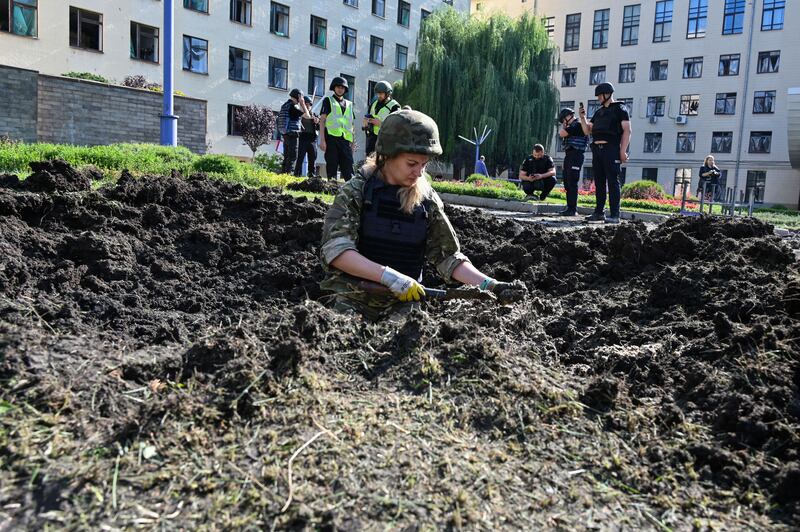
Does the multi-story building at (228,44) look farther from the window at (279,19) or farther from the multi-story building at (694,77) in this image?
the multi-story building at (694,77)

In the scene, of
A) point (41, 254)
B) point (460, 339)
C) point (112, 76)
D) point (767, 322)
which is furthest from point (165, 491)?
point (112, 76)

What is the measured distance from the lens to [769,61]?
42.1 m

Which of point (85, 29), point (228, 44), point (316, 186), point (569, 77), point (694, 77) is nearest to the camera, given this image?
point (316, 186)

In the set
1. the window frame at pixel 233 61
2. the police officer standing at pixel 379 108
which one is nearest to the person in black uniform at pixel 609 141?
the police officer standing at pixel 379 108

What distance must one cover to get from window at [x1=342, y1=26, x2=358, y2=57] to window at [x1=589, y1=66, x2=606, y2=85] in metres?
19.5

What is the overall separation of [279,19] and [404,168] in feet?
113

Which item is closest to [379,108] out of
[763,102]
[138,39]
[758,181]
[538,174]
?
[538,174]

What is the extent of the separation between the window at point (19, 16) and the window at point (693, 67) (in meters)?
39.0

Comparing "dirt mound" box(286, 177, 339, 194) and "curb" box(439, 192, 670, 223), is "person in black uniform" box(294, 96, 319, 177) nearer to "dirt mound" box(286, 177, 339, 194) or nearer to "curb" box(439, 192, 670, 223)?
"dirt mound" box(286, 177, 339, 194)

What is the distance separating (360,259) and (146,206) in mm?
3072

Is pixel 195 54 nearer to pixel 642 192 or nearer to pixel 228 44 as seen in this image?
pixel 228 44

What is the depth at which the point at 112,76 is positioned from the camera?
27.0 metres

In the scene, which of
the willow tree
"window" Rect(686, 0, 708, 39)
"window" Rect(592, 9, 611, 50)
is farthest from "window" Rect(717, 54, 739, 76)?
the willow tree

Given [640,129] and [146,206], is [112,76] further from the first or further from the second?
[640,129]
